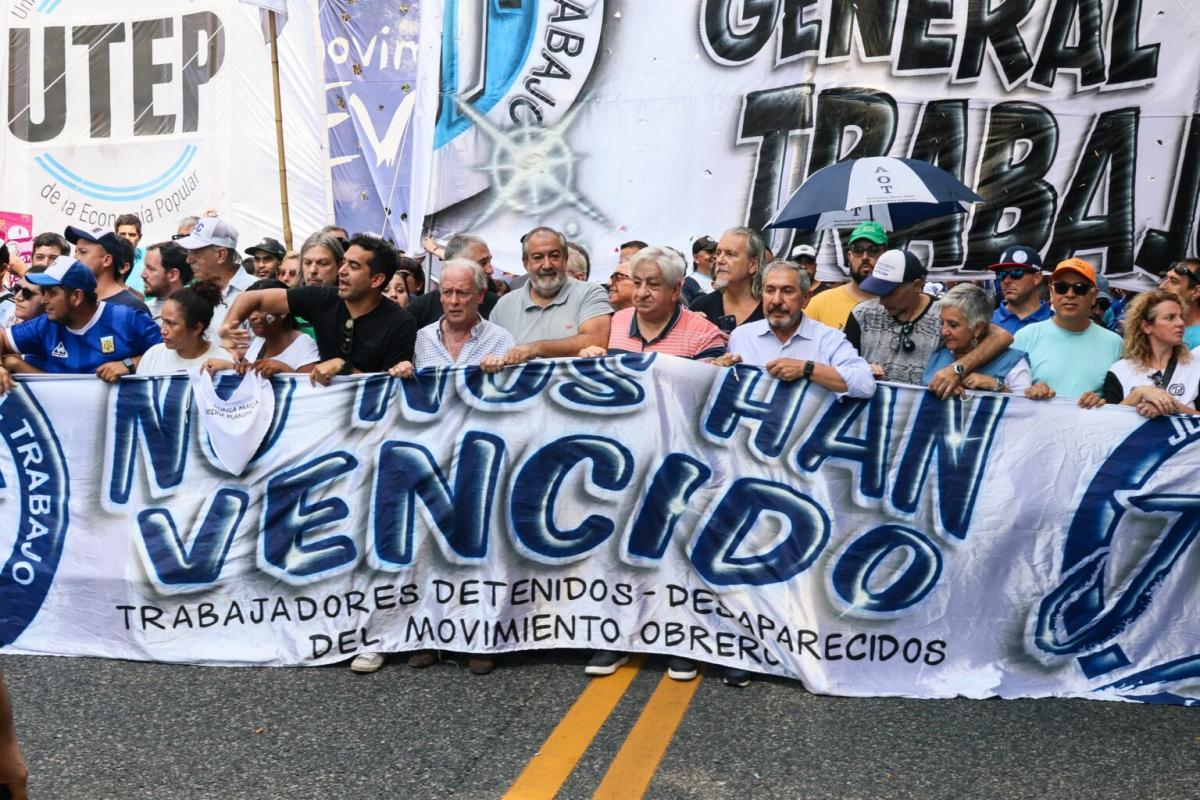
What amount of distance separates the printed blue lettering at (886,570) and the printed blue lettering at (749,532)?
13 cm

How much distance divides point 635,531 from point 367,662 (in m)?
1.16

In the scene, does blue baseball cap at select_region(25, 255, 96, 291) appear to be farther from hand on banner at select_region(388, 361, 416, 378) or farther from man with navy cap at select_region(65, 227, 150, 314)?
hand on banner at select_region(388, 361, 416, 378)

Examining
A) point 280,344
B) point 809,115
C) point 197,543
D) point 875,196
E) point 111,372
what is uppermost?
point 809,115

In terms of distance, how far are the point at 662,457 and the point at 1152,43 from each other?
5969 millimetres

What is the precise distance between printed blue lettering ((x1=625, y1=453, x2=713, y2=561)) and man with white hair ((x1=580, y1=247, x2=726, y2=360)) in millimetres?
572

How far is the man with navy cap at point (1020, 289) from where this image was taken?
7.56 m

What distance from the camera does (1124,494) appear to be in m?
5.11

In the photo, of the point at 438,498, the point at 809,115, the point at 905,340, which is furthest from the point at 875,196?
the point at 438,498

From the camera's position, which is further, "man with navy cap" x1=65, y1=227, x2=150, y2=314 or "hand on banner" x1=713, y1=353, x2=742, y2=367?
"man with navy cap" x1=65, y1=227, x2=150, y2=314

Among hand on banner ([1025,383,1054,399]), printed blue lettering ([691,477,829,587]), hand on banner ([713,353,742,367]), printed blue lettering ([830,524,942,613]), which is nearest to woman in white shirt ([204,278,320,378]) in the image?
hand on banner ([713,353,742,367])

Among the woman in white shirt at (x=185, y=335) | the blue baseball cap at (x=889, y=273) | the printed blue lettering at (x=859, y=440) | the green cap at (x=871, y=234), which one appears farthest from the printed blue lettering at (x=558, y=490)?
the green cap at (x=871, y=234)

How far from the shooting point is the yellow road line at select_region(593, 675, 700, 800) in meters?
3.98

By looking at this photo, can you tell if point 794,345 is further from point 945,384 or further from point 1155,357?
point 1155,357

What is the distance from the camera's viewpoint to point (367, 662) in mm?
5203
